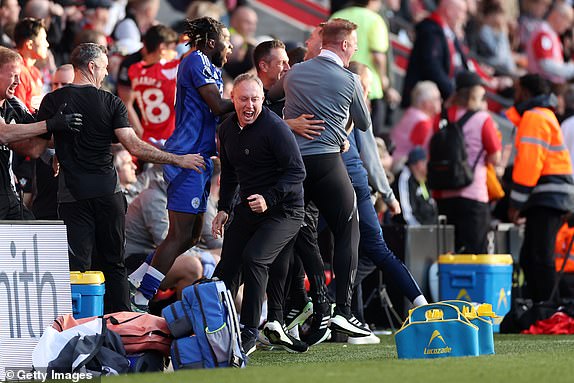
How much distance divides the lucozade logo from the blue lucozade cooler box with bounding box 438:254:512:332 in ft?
A: 12.4

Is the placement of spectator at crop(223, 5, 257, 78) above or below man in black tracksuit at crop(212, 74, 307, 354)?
above

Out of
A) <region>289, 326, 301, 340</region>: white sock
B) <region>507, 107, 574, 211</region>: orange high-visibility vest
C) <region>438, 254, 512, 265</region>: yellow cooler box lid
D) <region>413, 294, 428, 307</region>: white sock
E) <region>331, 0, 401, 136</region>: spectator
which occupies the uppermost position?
<region>331, 0, 401, 136</region>: spectator

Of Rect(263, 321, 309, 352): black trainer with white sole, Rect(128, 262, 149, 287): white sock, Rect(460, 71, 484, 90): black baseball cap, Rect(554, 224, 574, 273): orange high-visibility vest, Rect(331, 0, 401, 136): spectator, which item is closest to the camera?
Rect(263, 321, 309, 352): black trainer with white sole

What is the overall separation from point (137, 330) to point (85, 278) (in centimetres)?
97

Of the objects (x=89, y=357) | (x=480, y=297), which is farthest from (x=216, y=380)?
(x=480, y=297)

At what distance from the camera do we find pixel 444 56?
17.8 meters

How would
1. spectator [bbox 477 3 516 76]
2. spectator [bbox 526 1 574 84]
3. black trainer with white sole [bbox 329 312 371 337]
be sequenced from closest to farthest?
black trainer with white sole [bbox 329 312 371 337], spectator [bbox 526 1 574 84], spectator [bbox 477 3 516 76]

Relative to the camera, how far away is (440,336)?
30.6 ft

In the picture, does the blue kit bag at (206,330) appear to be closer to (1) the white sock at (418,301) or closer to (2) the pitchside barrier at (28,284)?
(2) the pitchside barrier at (28,284)

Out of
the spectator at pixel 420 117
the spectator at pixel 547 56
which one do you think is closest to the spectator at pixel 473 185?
the spectator at pixel 420 117

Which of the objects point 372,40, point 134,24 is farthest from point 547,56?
point 134,24

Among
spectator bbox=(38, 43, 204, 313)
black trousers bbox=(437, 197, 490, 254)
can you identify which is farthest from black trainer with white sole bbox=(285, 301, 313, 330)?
black trousers bbox=(437, 197, 490, 254)

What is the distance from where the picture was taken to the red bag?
29.0ft

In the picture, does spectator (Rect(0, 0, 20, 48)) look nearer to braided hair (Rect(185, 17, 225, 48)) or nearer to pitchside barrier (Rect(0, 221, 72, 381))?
braided hair (Rect(185, 17, 225, 48))
